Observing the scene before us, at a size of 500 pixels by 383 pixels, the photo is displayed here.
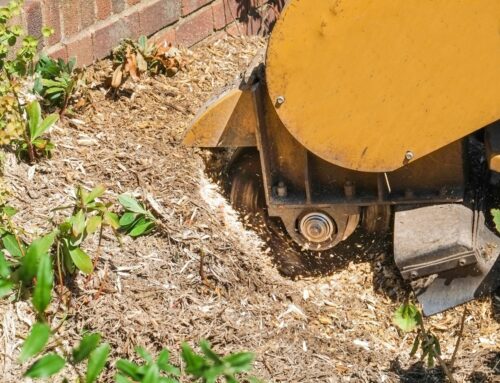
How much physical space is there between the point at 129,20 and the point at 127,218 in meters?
1.16

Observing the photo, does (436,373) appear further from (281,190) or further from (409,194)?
(281,190)

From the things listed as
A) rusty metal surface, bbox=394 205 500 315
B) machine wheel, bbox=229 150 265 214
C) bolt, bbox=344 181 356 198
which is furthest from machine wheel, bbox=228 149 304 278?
rusty metal surface, bbox=394 205 500 315

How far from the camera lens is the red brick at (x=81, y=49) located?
421cm

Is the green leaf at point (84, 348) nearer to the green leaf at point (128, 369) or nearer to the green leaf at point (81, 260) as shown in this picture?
the green leaf at point (128, 369)

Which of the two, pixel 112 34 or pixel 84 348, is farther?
pixel 112 34

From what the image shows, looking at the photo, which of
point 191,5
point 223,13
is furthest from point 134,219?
point 223,13

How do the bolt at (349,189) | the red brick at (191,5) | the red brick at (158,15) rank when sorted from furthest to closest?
the red brick at (191,5) < the red brick at (158,15) < the bolt at (349,189)

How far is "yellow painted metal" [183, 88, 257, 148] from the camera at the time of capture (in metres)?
3.82

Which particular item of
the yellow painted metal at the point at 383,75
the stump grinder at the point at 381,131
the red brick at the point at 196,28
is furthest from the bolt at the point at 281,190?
the red brick at the point at 196,28

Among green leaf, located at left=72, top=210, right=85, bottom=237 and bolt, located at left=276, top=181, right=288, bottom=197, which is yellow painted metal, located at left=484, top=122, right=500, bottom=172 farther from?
green leaf, located at left=72, top=210, right=85, bottom=237

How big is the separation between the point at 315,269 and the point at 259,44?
1378 millimetres

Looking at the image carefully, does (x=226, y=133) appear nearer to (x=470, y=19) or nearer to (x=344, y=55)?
(x=344, y=55)

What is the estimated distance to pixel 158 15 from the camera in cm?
461

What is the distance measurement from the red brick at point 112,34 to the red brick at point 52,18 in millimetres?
199
